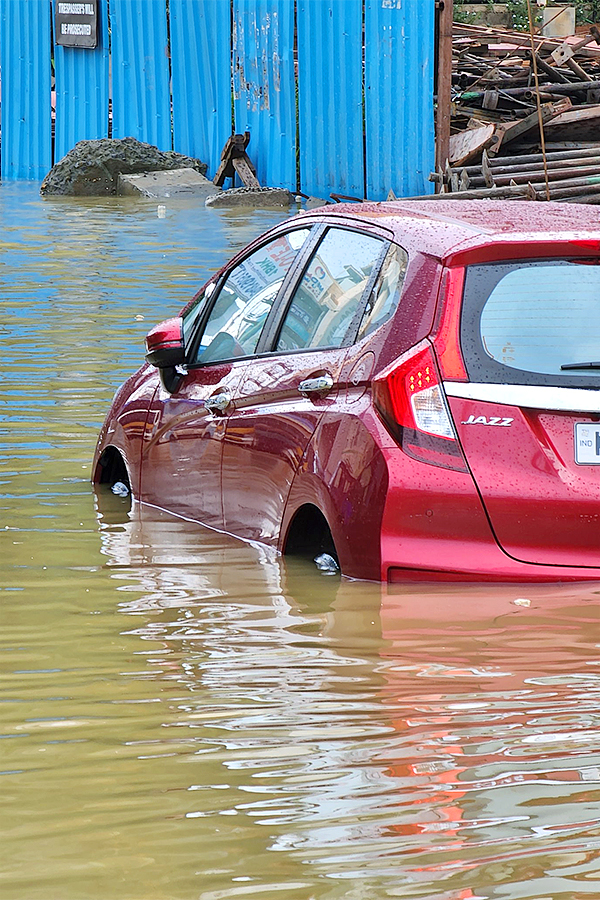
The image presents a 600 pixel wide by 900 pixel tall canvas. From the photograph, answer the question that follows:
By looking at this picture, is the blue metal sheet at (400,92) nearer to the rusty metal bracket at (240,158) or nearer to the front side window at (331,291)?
the rusty metal bracket at (240,158)

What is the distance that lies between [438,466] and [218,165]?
1731 centimetres

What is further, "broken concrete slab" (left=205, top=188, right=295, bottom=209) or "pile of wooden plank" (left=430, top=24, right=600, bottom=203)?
→ "broken concrete slab" (left=205, top=188, right=295, bottom=209)

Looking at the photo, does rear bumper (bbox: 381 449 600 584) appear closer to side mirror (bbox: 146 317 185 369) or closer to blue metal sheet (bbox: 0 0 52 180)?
side mirror (bbox: 146 317 185 369)

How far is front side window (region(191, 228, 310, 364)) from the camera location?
546 centimetres

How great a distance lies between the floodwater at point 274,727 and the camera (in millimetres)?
2850

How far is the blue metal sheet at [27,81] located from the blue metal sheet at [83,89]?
41cm

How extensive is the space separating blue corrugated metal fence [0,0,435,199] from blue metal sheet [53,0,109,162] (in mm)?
20

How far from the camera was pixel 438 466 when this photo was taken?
14.3 feet

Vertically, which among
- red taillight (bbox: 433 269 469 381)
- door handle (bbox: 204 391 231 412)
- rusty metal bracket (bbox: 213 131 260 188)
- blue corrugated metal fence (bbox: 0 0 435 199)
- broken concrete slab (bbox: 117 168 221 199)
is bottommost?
door handle (bbox: 204 391 231 412)

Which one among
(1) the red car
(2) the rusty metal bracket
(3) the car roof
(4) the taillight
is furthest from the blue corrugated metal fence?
(4) the taillight

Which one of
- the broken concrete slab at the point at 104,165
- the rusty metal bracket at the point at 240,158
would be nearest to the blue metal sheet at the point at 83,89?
the broken concrete slab at the point at 104,165

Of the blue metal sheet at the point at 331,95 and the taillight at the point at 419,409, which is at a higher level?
the blue metal sheet at the point at 331,95

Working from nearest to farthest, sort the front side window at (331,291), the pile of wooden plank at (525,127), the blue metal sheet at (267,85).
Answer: the front side window at (331,291)
the pile of wooden plank at (525,127)
the blue metal sheet at (267,85)

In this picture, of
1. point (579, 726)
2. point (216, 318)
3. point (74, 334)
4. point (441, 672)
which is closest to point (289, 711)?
point (441, 672)
